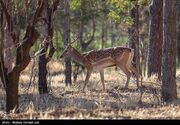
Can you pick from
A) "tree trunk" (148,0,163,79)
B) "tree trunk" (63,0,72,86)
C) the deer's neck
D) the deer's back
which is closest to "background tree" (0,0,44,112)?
the deer's back

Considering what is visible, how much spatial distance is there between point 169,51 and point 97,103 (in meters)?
2.09

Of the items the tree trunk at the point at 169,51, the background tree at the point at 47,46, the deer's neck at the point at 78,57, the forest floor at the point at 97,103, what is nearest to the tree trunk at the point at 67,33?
the deer's neck at the point at 78,57

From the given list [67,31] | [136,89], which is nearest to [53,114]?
[136,89]

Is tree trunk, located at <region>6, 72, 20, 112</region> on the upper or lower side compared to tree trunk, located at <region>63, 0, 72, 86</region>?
lower

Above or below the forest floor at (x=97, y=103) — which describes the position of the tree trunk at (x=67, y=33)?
above

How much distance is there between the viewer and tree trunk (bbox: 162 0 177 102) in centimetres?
1273

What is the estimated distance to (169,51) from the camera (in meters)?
12.8

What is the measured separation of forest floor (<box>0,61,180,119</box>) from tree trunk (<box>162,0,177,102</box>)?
299 mm

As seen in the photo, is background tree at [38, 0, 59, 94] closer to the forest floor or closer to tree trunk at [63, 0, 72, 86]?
the forest floor

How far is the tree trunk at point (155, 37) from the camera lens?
1844 cm

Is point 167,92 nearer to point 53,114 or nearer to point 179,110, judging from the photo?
point 179,110

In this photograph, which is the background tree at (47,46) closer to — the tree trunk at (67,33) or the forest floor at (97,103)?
the forest floor at (97,103)

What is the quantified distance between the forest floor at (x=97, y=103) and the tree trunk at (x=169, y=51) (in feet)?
0.98

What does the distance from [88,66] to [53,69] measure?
14239mm
